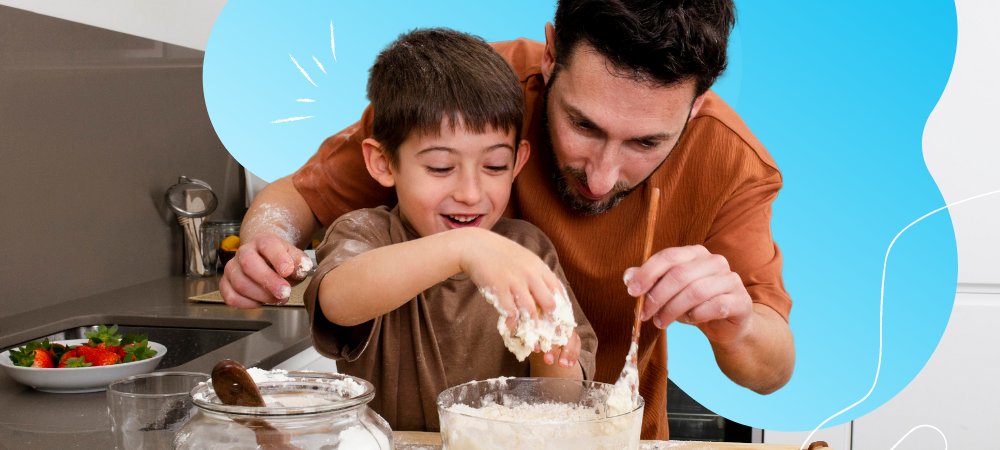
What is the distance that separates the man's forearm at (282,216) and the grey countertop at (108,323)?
22 centimetres

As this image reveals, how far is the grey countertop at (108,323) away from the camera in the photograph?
3.06ft

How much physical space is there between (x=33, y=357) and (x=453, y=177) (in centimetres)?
73

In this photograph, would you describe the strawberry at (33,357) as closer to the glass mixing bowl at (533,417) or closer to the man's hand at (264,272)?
the man's hand at (264,272)

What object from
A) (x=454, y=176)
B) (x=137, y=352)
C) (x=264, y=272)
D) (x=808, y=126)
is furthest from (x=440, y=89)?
(x=808, y=126)

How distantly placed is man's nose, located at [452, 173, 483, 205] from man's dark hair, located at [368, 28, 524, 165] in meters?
0.06

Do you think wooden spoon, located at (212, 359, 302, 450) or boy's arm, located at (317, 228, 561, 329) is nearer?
wooden spoon, located at (212, 359, 302, 450)

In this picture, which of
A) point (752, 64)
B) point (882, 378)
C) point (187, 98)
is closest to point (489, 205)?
point (187, 98)

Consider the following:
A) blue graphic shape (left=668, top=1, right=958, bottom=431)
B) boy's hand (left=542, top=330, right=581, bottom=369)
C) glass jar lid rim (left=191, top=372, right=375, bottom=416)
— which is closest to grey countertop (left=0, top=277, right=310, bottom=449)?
glass jar lid rim (left=191, top=372, right=375, bottom=416)

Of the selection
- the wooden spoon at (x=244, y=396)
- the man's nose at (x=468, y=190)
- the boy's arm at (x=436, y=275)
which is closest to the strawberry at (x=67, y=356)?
the boy's arm at (x=436, y=275)

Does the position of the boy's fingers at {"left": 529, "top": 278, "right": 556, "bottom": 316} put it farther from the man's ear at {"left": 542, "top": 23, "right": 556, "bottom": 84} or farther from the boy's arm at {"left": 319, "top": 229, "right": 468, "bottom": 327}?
the man's ear at {"left": 542, "top": 23, "right": 556, "bottom": 84}

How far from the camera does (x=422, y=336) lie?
3.31 feet

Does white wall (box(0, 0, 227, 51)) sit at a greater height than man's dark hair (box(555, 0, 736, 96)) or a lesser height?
greater

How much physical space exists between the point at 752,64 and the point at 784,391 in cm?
116

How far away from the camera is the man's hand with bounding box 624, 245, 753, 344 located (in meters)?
0.80
